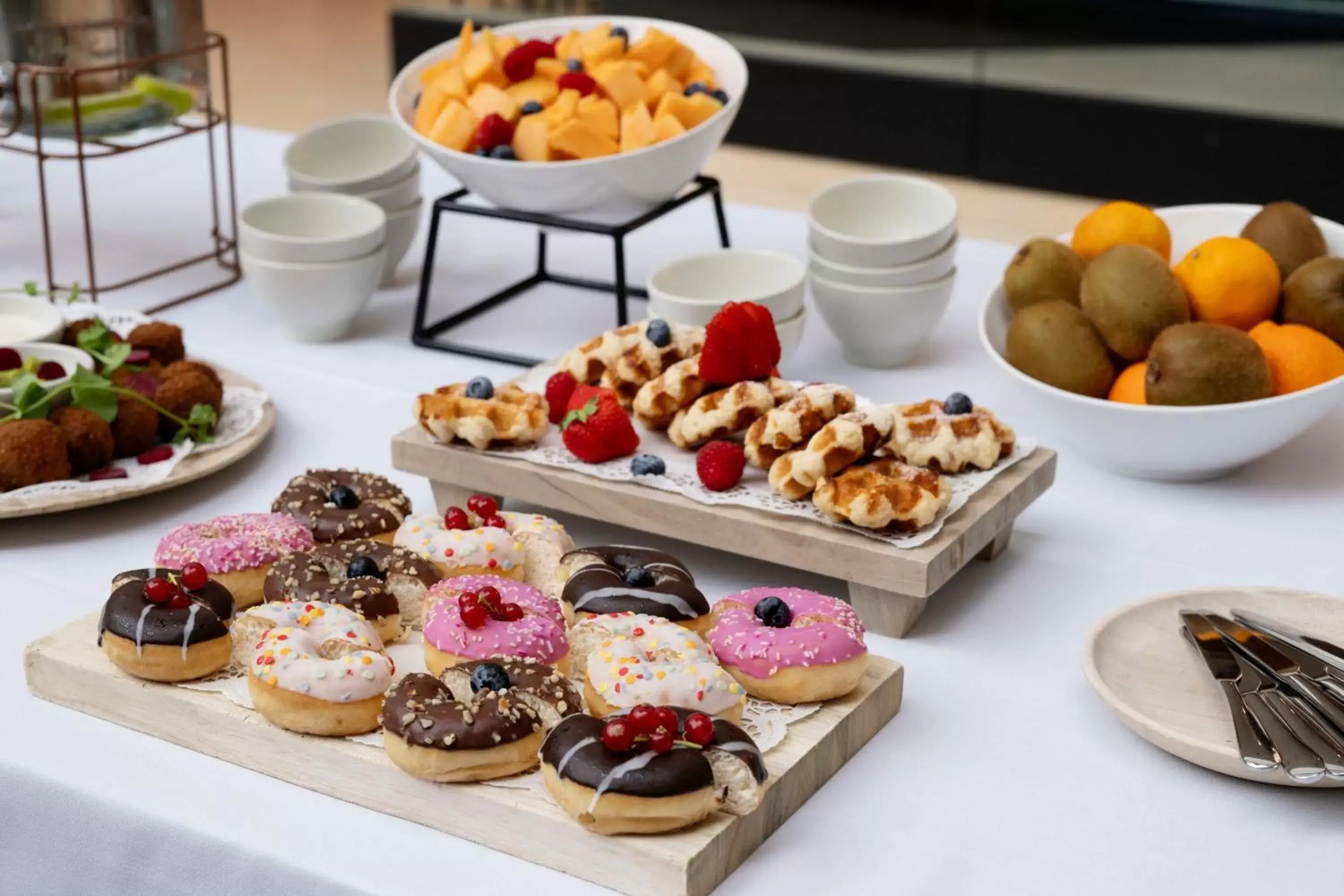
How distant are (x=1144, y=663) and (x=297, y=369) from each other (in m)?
1.05

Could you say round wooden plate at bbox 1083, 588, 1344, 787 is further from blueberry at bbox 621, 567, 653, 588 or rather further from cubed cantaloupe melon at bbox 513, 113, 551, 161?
cubed cantaloupe melon at bbox 513, 113, 551, 161

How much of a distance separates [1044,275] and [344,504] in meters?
0.79

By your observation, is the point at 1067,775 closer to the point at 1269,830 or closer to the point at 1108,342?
the point at 1269,830

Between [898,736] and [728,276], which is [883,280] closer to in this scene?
[728,276]

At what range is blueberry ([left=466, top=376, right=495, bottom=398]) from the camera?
1.47 meters

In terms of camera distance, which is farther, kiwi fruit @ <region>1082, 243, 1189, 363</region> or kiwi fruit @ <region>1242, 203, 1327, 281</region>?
kiwi fruit @ <region>1242, 203, 1327, 281</region>

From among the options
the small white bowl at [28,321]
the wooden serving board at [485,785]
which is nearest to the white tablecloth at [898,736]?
the wooden serving board at [485,785]

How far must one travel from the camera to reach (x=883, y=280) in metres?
1.77

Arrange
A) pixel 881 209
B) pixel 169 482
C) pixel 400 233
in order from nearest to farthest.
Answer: pixel 169 482 < pixel 881 209 < pixel 400 233

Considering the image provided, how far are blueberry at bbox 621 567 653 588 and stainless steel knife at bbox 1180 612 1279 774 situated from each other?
0.42 m

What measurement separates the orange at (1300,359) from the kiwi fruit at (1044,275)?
21 centimetres

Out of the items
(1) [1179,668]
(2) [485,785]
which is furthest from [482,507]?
(1) [1179,668]

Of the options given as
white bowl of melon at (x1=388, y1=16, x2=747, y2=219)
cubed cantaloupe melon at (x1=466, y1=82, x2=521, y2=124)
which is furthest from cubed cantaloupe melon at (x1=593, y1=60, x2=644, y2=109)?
cubed cantaloupe melon at (x1=466, y1=82, x2=521, y2=124)

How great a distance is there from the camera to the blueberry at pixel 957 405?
1418 millimetres
